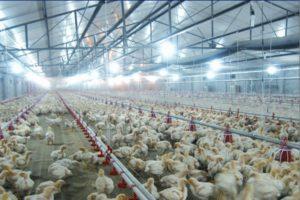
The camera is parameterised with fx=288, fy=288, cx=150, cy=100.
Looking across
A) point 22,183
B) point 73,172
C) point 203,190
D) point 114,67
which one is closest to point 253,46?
point 203,190

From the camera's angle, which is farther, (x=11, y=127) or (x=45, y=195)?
(x=11, y=127)

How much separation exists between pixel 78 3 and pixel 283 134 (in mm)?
6283

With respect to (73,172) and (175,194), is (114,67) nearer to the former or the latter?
(73,172)

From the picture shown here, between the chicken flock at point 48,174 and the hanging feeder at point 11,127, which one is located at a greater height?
the hanging feeder at point 11,127

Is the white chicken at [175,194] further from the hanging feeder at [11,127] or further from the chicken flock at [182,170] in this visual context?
the hanging feeder at [11,127]

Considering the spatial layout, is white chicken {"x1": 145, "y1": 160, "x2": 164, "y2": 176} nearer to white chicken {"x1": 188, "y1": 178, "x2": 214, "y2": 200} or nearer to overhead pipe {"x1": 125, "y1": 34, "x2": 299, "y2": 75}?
white chicken {"x1": 188, "y1": 178, "x2": 214, "y2": 200}

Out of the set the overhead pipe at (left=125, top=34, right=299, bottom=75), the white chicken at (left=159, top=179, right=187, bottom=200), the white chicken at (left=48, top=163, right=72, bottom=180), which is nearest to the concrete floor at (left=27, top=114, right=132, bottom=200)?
the white chicken at (left=48, top=163, right=72, bottom=180)

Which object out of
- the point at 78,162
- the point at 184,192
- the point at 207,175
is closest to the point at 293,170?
the point at 207,175

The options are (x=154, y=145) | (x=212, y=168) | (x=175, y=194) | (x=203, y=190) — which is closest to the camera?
(x=175, y=194)

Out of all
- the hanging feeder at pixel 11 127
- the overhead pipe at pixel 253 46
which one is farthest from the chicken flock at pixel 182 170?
the overhead pipe at pixel 253 46

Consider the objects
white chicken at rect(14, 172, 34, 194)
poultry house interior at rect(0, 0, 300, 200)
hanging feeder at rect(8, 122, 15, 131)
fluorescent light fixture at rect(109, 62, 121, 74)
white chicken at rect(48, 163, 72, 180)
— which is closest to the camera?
poultry house interior at rect(0, 0, 300, 200)

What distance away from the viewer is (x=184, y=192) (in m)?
3.63

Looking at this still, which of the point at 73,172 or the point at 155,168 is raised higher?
the point at 155,168

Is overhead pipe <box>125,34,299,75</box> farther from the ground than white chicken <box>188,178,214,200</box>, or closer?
farther from the ground
